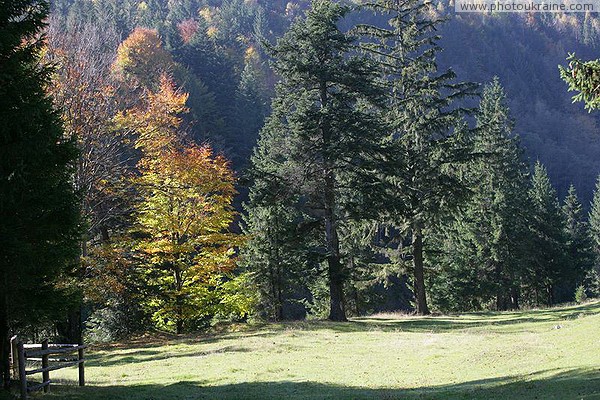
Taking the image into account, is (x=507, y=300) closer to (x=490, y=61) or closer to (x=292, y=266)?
(x=292, y=266)

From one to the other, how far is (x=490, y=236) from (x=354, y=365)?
117ft

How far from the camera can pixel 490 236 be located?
5238 cm

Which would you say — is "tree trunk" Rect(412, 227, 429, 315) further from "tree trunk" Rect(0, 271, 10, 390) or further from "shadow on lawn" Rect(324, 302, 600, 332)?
"tree trunk" Rect(0, 271, 10, 390)

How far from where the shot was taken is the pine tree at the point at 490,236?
2039 inches

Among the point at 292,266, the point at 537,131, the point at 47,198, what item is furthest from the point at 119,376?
the point at 537,131

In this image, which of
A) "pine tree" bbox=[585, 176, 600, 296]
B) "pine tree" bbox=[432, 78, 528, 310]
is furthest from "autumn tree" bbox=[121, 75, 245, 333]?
"pine tree" bbox=[585, 176, 600, 296]

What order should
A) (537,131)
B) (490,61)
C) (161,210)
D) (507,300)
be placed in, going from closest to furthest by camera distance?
(161,210) < (507,300) < (537,131) < (490,61)

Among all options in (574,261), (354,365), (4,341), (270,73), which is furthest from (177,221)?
(270,73)

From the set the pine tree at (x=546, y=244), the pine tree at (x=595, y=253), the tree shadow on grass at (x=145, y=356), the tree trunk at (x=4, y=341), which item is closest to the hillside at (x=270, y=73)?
the tree shadow on grass at (x=145, y=356)

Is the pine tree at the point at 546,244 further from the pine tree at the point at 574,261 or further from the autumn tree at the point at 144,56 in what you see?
the autumn tree at the point at 144,56

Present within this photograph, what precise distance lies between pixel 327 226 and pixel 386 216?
15.2 feet

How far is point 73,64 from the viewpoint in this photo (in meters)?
26.5

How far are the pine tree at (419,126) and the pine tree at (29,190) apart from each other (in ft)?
79.5

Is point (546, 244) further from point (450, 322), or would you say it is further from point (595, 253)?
point (450, 322)
